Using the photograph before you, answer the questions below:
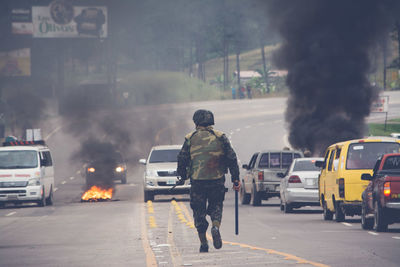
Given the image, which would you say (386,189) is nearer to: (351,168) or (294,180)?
(351,168)

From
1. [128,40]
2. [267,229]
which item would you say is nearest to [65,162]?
[267,229]

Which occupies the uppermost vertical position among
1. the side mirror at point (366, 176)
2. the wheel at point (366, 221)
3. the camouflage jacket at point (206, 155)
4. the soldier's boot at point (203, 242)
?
the camouflage jacket at point (206, 155)

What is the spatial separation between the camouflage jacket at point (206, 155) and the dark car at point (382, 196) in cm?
476

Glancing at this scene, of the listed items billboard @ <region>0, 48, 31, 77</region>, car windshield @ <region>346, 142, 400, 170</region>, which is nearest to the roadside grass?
car windshield @ <region>346, 142, 400, 170</region>

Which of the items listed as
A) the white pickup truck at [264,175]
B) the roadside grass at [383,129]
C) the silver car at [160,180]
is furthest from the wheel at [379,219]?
the roadside grass at [383,129]

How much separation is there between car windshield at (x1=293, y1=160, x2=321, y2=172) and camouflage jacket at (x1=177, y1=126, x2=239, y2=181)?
1212 cm

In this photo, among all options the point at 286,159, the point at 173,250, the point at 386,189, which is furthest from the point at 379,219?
the point at 286,159

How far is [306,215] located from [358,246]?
31.3ft

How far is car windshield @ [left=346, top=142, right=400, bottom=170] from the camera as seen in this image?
18.1 m

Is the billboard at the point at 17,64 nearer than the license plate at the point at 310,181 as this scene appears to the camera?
No

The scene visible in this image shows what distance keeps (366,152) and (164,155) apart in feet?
41.5

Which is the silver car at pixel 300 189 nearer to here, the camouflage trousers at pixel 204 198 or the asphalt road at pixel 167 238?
the asphalt road at pixel 167 238

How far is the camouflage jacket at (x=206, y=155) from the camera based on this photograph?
11688mm

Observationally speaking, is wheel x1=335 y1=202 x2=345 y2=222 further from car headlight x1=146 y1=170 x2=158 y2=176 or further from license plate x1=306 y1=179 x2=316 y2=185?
car headlight x1=146 y1=170 x2=158 y2=176
